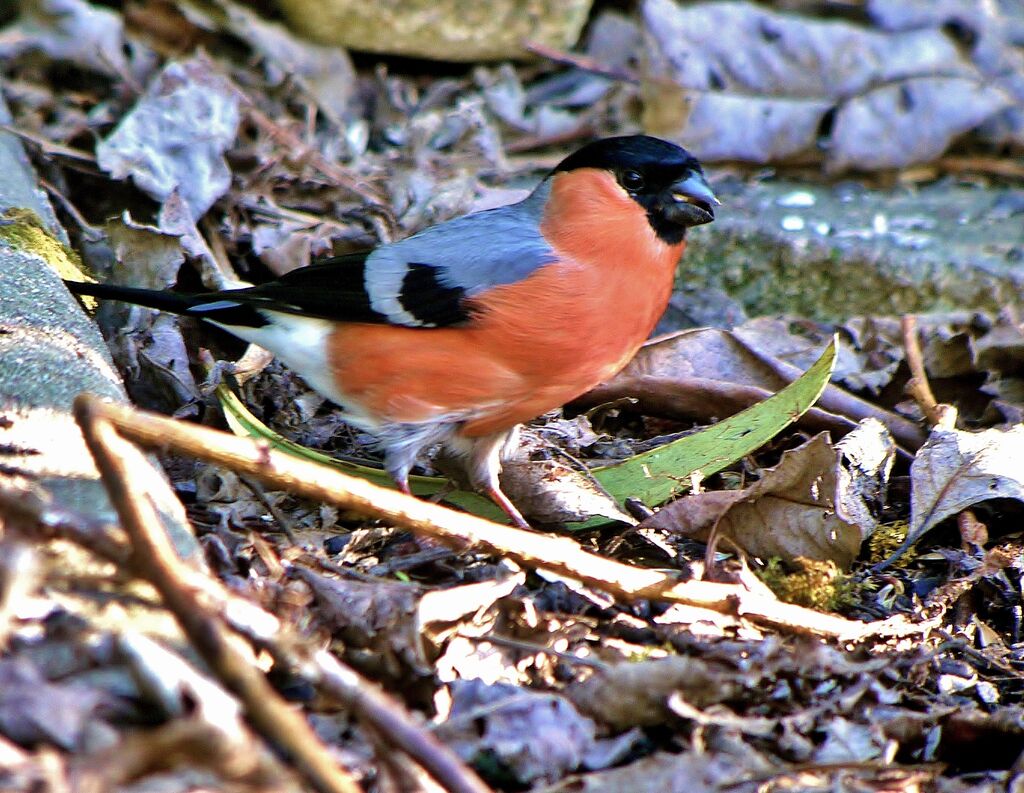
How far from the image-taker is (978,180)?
19.7 ft

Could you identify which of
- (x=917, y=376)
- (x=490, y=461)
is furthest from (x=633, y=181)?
(x=917, y=376)

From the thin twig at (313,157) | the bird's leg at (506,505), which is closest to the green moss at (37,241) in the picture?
the thin twig at (313,157)

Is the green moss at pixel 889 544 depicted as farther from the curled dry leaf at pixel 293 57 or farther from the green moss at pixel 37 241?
the curled dry leaf at pixel 293 57

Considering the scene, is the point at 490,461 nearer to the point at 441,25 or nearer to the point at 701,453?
the point at 701,453

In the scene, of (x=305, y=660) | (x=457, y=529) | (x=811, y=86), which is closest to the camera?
(x=305, y=660)

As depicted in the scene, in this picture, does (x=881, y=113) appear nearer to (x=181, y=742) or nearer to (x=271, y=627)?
(x=271, y=627)

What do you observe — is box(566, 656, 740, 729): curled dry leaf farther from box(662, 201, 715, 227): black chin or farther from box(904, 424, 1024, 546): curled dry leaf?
box(662, 201, 715, 227): black chin

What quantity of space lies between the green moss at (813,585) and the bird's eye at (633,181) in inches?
49.2

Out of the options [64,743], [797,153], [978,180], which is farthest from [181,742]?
[978,180]

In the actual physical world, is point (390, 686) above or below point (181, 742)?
below

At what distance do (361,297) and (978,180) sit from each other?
3.75 metres

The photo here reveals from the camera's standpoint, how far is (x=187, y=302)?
374cm

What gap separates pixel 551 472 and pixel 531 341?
456mm

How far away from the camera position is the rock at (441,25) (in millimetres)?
5770
